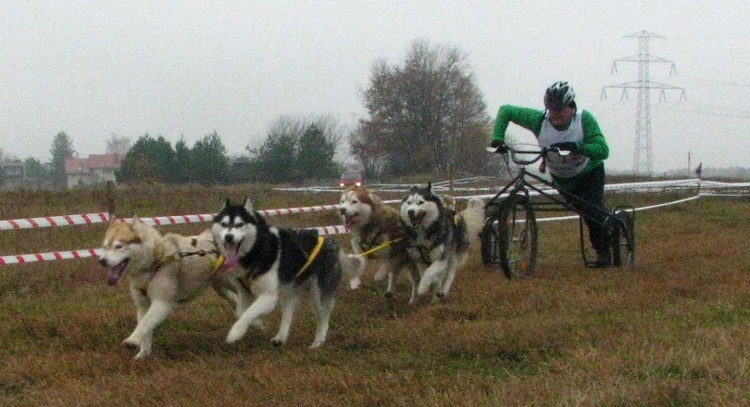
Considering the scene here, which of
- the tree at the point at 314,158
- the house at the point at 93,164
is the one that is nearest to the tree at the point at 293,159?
the tree at the point at 314,158

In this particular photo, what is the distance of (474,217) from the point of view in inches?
344

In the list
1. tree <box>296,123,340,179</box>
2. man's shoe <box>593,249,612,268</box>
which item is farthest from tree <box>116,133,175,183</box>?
man's shoe <box>593,249,612,268</box>

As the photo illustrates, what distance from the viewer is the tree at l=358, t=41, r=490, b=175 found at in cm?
4597

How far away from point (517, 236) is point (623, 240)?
1.64 m

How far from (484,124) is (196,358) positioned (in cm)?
4128

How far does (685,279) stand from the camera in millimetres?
7770

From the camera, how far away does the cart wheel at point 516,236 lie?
782 cm

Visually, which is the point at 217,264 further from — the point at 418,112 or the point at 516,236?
the point at 418,112

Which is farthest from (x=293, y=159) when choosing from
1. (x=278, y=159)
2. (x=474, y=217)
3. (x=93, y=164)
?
(x=474, y=217)

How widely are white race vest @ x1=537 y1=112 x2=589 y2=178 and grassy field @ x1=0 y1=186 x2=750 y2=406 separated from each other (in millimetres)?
1104

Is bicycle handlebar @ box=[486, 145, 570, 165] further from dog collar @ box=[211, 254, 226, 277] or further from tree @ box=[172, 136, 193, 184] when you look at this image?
tree @ box=[172, 136, 193, 184]

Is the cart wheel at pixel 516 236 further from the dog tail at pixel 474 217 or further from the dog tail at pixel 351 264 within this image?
the dog tail at pixel 351 264

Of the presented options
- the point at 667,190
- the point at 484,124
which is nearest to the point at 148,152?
the point at 484,124

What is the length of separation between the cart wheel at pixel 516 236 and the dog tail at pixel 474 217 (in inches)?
14.6
